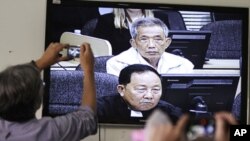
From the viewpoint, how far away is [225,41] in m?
2.42

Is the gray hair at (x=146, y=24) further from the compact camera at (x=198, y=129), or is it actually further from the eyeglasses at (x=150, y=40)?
the compact camera at (x=198, y=129)

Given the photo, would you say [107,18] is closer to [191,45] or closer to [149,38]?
[149,38]

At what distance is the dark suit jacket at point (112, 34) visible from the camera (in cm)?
235

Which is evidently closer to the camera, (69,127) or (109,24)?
(69,127)

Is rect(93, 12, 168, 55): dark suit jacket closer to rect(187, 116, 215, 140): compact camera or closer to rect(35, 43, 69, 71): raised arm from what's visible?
rect(35, 43, 69, 71): raised arm

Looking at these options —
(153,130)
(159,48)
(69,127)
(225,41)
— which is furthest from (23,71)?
(225,41)

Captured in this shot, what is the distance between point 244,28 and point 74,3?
43.2 inches

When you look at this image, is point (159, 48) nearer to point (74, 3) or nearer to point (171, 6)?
point (171, 6)

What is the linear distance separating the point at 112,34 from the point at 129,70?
9.9 inches

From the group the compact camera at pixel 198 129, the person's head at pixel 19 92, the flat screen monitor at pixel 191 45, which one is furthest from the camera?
the flat screen monitor at pixel 191 45

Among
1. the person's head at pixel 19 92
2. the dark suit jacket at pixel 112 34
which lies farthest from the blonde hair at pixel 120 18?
the person's head at pixel 19 92

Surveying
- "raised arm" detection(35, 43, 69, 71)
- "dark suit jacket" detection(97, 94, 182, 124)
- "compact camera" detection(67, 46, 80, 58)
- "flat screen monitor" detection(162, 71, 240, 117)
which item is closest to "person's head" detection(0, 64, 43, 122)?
"raised arm" detection(35, 43, 69, 71)

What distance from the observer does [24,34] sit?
7.93ft

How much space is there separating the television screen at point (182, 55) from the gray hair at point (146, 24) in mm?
27
